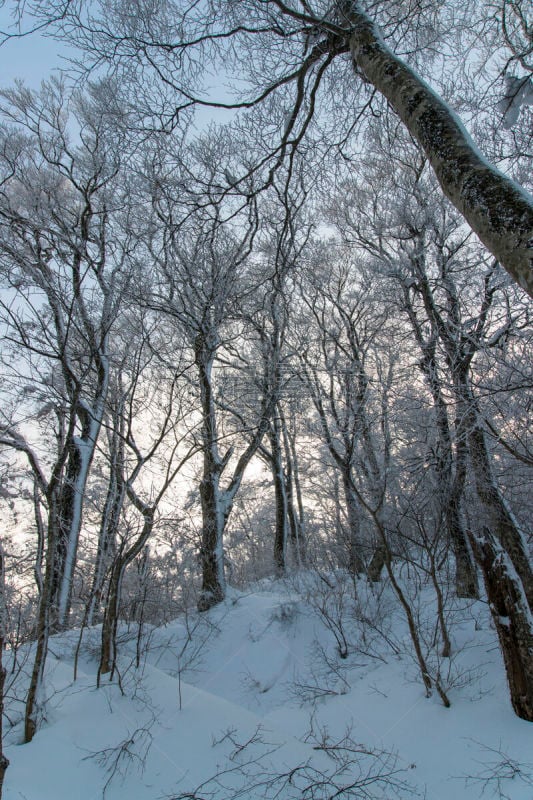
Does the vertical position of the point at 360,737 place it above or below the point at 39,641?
below

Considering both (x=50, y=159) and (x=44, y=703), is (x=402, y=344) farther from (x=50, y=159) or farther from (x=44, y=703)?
(x=50, y=159)

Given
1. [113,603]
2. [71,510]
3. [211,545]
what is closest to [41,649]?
[113,603]

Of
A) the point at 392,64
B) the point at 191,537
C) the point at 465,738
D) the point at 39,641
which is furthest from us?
the point at 191,537

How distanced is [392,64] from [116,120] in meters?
2.68

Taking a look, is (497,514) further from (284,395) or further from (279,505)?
(279,505)

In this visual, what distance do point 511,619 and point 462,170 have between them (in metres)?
4.00

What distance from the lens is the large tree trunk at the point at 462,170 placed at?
4.71 feet

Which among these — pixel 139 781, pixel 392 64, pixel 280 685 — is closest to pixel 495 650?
pixel 280 685

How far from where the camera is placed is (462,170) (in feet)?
5.56

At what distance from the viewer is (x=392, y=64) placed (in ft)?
7.47

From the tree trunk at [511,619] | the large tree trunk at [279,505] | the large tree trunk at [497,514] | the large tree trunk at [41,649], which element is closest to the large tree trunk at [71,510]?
the large tree trunk at [41,649]

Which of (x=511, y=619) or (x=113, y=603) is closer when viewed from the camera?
(x=511, y=619)

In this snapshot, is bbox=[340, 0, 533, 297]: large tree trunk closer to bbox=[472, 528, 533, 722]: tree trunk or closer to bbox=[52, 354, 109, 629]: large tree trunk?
bbox=[472, 528, 533, 722]: tree trunk

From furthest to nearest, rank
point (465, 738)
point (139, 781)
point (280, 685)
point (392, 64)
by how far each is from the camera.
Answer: point (280, 685), point (465, 738), point (139, 781), point (392, 64)
